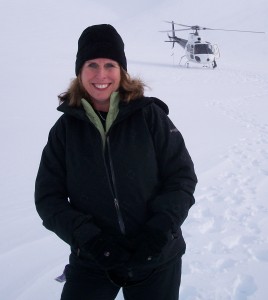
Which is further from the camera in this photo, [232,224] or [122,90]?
[232,224]

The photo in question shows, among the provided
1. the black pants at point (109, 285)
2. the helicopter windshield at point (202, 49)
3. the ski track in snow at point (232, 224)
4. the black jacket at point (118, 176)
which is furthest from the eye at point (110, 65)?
the helicopter windshield at point (202, 49)

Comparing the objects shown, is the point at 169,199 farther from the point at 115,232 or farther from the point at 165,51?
the point at 165,51

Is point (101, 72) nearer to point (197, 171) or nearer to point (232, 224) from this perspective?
point (232, 224)

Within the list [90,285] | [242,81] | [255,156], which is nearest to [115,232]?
[90,285]

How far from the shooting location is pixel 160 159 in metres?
1.92

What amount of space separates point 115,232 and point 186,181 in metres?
0.46

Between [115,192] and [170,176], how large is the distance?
30cm

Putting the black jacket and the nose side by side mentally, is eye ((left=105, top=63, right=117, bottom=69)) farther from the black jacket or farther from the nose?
the black jacket

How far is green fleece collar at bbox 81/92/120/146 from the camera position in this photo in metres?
1.94

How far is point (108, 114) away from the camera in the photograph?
1.97 meters

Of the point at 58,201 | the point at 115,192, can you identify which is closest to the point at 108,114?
the point at 115,192

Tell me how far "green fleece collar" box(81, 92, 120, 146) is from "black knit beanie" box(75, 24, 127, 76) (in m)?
0.22

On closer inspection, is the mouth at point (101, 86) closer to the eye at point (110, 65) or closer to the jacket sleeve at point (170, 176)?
the eye at point (110, 65)

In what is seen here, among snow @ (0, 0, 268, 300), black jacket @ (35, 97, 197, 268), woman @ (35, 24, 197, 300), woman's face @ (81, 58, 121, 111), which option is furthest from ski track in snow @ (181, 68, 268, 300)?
woman's face @ (81, 58, 121, 111)
